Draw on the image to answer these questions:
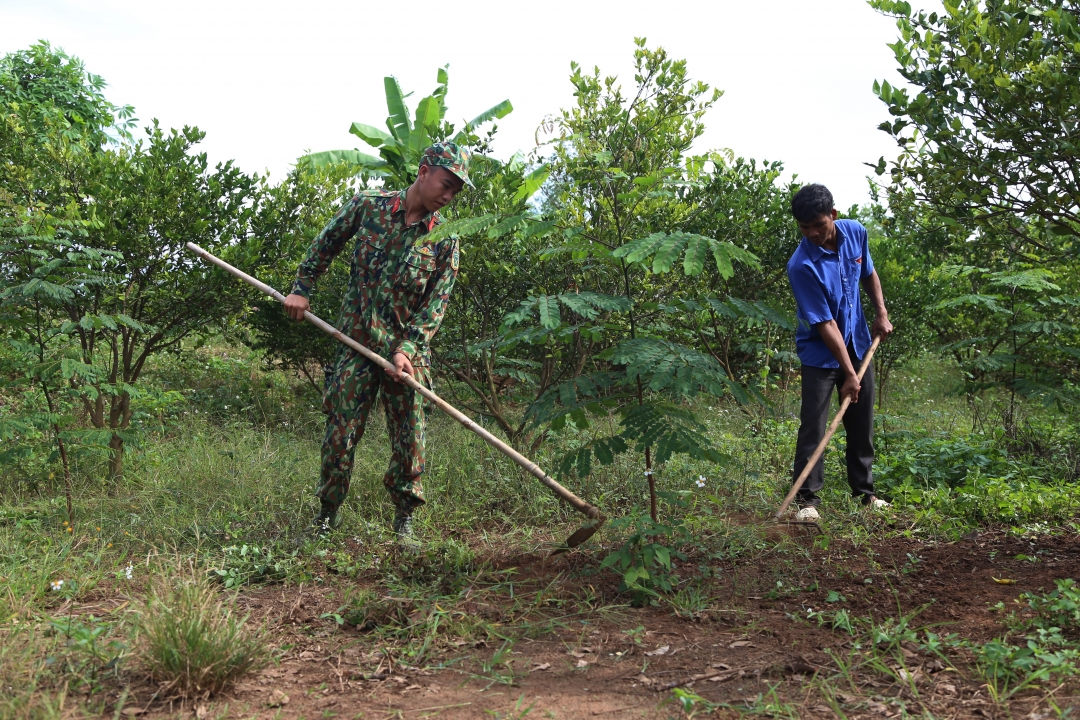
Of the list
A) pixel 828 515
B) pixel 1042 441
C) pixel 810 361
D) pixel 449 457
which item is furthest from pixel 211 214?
pixel 1042 441

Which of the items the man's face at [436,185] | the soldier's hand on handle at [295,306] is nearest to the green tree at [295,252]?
the soldier's hand on handle at [295,306]

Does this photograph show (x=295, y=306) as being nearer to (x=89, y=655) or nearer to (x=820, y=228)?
(x=89, y=655)

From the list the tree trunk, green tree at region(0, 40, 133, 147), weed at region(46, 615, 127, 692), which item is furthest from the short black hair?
green tree at region(0, 40, 133, 147)

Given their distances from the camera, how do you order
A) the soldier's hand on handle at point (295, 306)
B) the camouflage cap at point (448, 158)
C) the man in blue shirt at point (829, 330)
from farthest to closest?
the man in blue shirt at point (829, 330), the soldier's hand on handle at point (295, 306), the camouflage cap at point (448, 158)

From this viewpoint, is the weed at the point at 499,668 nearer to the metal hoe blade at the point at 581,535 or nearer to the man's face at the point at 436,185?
the metal hoe blade at the point at 581,535

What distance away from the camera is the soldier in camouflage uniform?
4.00 metres

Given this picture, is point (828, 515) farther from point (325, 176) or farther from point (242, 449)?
point (325, 176)

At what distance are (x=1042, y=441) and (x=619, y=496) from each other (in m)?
3.09

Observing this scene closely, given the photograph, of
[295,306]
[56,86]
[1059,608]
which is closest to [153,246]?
[295,306]

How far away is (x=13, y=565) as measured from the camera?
3.60 metres

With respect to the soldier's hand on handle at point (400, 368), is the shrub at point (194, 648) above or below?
below

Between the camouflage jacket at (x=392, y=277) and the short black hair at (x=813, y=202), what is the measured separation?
178 cm

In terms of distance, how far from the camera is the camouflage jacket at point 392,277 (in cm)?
401

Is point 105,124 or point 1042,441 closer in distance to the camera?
point 1042,441
